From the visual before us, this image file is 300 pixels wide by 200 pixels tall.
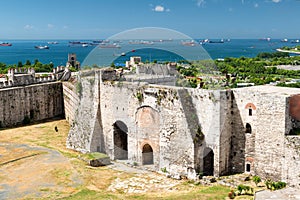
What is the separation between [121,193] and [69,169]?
412 centimetres

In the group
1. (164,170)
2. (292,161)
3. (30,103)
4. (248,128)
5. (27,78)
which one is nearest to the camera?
(292,161)

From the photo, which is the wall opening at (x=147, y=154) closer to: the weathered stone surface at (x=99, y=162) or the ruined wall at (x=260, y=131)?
the weathered stone surface at (x=99, y=162)

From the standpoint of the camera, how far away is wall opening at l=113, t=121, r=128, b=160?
70.8 feet

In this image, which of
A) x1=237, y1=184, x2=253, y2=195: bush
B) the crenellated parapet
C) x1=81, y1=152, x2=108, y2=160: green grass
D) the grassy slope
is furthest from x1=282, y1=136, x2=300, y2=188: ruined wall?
the crenellated parapet

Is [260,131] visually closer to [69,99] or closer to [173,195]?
[173,195]

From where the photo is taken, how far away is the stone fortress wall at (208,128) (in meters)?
16.1

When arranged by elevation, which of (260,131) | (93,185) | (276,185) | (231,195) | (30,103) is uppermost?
(260,131)

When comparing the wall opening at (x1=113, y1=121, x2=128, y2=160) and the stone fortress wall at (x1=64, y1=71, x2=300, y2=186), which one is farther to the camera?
the wall opening at (x1=113, y1=121, x2=128, y2=160)

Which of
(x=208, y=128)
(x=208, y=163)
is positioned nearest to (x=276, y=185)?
(x=208, y=163)

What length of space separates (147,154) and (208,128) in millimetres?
4445

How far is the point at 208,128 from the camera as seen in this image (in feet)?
56.9

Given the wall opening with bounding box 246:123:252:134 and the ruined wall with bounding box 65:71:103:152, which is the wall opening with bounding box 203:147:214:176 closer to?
the wall opening with bounding box 246:123:252:134

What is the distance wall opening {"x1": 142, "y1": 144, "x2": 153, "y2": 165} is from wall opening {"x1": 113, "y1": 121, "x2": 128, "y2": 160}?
5.78 ft

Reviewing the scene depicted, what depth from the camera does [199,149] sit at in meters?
17.8
